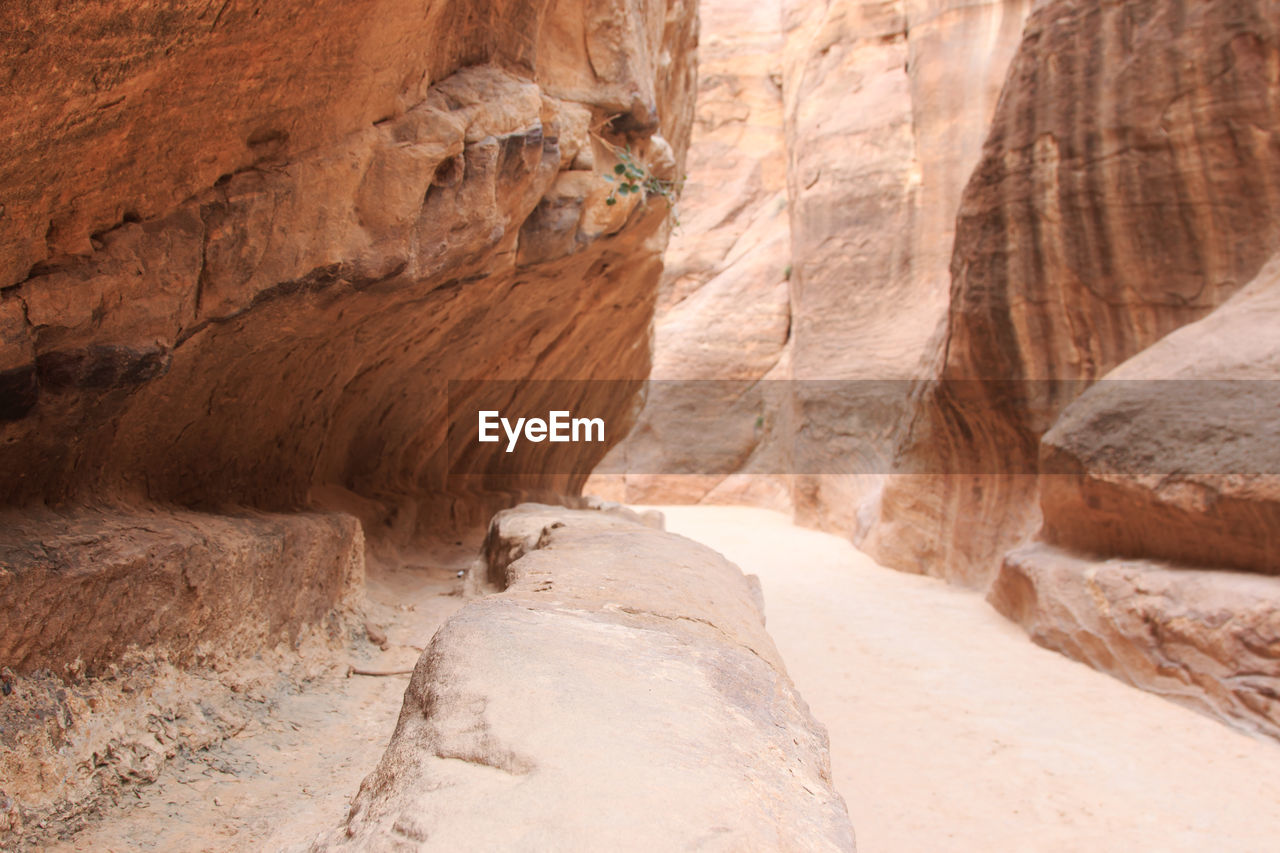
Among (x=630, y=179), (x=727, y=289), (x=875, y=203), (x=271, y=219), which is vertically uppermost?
(x=875, y=203)

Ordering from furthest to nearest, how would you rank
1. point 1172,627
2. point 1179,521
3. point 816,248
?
point 816,248 < point 1179,521 < point 1172,627

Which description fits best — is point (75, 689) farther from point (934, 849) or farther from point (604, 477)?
point (604, 477)

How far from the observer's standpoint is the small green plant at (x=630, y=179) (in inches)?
197

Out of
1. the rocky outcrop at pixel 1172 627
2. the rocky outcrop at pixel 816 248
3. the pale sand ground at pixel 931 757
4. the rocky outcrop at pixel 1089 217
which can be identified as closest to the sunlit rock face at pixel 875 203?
the rocky outcrop at pixel 816 248

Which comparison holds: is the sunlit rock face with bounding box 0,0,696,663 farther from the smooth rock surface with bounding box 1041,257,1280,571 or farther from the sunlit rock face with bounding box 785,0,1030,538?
the sunlit rock face with bounding box 785,0,1030,538

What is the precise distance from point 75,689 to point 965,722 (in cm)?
412

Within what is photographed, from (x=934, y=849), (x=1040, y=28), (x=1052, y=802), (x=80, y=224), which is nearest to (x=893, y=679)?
(x=1052, y=802)

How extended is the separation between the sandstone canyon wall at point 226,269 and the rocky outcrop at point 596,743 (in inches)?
37.7

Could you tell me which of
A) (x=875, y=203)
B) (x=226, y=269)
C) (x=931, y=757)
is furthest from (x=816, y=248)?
(x=226, y=269)

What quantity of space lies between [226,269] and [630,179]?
2915 millimetres

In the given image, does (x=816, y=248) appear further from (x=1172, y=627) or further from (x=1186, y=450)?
(x=1172, y=627)

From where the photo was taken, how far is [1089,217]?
7.33 metres

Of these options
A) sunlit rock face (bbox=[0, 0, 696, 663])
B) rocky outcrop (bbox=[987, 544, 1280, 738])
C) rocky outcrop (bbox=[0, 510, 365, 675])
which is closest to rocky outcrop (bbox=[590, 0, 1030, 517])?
rocky outcrop (bbox=[987, 544, 1280, 738])

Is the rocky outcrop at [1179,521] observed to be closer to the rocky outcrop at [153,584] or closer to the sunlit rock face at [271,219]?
the sunlit rock face at [271,219]
